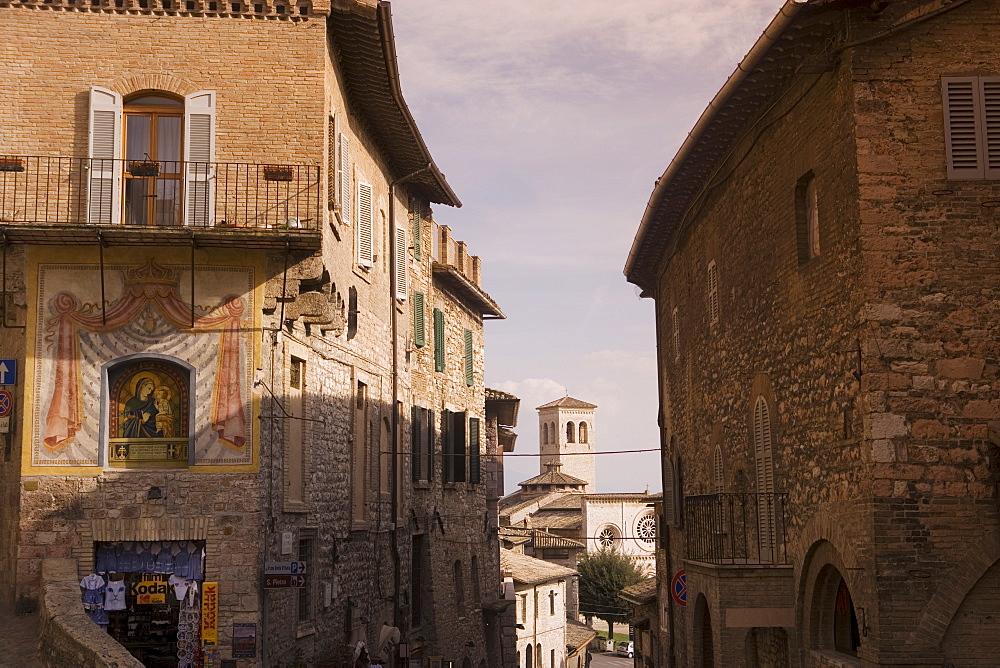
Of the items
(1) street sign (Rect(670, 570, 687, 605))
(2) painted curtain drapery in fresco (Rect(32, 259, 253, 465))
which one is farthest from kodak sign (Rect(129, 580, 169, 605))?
(1) street sign (Rect(670, 570, 687, 605))

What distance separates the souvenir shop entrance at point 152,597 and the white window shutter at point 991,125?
10.5 meters

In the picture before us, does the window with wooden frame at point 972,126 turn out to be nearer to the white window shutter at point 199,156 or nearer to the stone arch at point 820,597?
the stone arch at point 820,597

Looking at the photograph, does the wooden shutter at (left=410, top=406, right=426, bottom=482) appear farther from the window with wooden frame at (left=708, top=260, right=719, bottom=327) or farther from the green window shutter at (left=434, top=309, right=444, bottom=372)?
the window with wooden frame at (left=708, top=260, right=719, bottom=327)

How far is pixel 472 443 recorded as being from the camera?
31938 mm

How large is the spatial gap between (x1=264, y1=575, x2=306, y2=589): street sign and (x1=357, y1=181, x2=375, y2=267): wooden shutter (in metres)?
6.75

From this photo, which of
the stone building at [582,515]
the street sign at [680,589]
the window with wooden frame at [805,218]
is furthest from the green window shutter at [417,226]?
the stone building at [582,515]

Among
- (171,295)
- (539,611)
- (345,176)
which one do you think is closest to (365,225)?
(345,176)

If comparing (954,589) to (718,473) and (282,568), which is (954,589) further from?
(282,568)

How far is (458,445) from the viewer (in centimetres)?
2942

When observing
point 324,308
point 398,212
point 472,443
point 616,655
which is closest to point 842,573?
point 324,308

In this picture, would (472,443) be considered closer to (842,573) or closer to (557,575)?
(557,575)

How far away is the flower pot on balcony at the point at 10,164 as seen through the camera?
1566 cm

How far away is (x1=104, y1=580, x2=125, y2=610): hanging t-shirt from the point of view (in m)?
15.2

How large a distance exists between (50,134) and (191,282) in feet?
9.30
